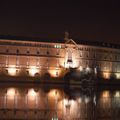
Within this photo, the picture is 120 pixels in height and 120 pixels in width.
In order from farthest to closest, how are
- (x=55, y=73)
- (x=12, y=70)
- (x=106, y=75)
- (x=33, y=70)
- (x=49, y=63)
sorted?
(x=106, y=75) < (x=49, y=63) < (x=55, y=73) < (x=33, y=70) < (x=12, y=70)

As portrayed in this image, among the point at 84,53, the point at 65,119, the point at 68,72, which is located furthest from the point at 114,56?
the point at 65,119

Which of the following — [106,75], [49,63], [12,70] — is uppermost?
[49,63]

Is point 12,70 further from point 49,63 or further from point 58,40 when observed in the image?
point 58,40

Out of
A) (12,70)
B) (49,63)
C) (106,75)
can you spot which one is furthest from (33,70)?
(106,75)

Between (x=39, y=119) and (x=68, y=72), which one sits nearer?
(x=39, y=119)

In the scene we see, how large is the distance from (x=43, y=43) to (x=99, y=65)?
15.3 metres

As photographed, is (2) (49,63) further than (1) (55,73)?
Yes

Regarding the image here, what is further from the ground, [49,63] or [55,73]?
[49,63]

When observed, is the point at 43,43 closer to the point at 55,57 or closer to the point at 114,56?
the point at 55,57

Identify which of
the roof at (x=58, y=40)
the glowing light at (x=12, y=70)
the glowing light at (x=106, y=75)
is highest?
the roof at (x=58, y=40)

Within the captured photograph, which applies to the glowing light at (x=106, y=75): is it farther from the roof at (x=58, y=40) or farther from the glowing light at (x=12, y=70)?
the glowing light at (x=12, y=70)

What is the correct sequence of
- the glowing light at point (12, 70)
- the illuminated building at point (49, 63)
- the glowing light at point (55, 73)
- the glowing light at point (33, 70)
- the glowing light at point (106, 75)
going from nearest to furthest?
the glowing light at point (12, 70) < the illuminated building at point (49, 63) < the glowing light at point (33, 70) < the glowing light at point (55, 73) < the glowing light at point (106, 75)

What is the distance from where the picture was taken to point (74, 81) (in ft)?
248

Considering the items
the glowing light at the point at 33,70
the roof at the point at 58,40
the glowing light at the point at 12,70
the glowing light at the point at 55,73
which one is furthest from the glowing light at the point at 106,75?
the glowing light at the point at 12,70
